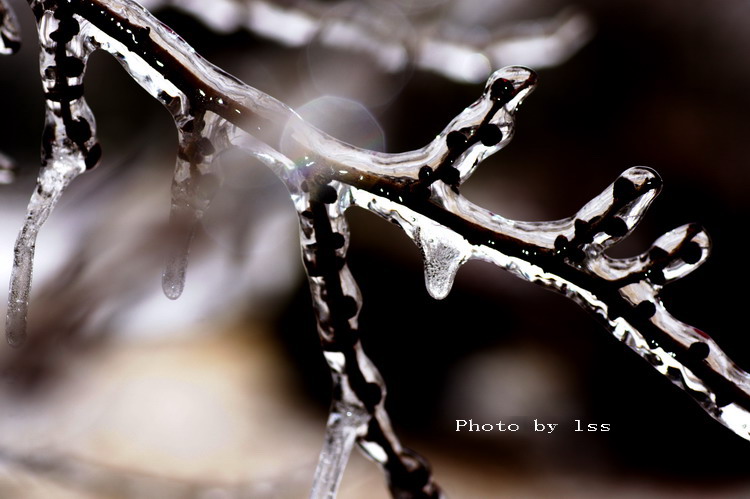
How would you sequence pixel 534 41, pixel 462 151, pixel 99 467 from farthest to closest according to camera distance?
pixel 534 41 → pixel 99 467 → pixel 462 151

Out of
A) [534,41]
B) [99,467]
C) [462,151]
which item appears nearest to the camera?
[462,151]

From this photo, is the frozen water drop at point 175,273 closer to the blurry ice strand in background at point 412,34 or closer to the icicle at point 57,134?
the icicle at point 57,134

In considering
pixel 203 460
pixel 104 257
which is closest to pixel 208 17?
pixel 104 257

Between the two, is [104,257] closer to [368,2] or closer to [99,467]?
[99,467]

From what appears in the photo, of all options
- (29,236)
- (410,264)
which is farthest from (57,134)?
(410,264)

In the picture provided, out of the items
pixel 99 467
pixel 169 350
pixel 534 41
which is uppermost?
pixel 534 41

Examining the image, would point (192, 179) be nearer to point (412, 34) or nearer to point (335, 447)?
point (335, 447)

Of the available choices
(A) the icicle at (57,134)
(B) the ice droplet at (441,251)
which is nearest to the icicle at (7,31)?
(A) the icicle at (57,134)

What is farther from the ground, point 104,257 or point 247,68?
point 247,68

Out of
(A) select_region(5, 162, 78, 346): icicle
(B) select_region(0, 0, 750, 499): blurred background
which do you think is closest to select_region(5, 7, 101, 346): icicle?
(A) select_region(5, 162, 78, 346): icicle
